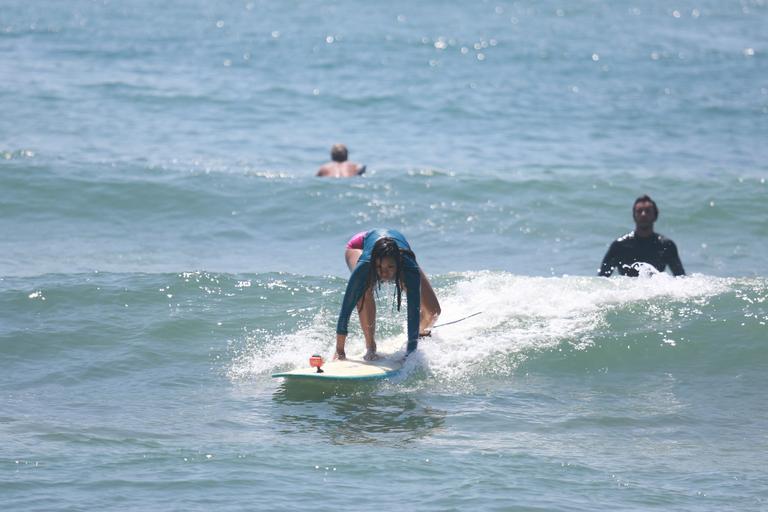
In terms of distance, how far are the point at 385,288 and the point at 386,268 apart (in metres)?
3.56

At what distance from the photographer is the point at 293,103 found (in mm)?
23312

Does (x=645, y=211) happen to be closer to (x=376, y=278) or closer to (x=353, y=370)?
(x=376, y=278)

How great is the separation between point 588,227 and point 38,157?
8063mm

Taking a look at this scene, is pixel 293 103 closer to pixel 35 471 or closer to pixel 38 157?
pixel 38 157

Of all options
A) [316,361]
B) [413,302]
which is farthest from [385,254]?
[316,361]

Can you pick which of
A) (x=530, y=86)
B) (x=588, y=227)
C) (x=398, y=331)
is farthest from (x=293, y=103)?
(x=398, y=331)

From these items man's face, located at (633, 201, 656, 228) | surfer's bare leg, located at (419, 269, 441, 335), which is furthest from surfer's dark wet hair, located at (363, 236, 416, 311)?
man's face, located at (633, 201, 656, 228)

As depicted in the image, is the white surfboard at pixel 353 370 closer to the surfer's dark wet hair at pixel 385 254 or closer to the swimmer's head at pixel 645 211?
the surfer's dark wet hair at pixel 385 254

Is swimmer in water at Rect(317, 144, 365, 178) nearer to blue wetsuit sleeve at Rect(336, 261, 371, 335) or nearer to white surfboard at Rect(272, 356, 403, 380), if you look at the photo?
white surfboard at Rect(272, 356, 403, 380)

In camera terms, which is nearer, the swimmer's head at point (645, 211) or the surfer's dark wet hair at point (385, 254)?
the surfer's dark wet hair at point (385, 254)

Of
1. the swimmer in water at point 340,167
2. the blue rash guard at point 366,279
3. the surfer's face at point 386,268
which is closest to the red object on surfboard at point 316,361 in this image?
the blue rash guard at point 366,279

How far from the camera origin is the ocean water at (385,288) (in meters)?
7.71

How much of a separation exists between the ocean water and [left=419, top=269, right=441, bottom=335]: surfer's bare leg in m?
0.15

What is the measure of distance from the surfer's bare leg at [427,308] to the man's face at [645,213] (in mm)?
2611
